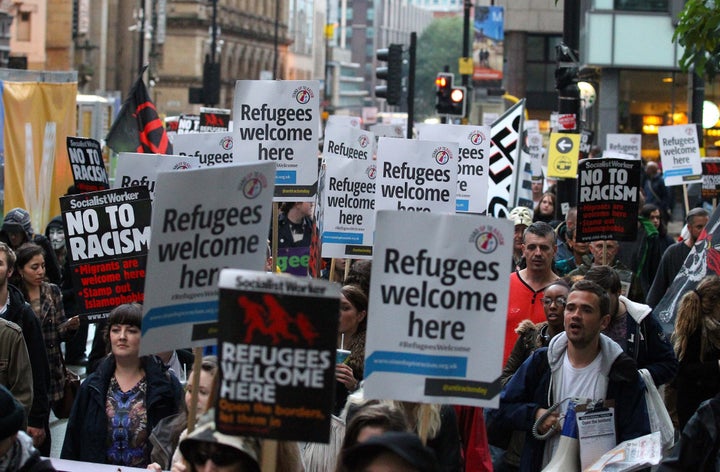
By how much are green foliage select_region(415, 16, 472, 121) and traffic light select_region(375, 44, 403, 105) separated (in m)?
120

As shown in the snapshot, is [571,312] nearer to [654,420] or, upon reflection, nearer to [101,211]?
[654,420]

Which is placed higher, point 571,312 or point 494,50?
point 494,50

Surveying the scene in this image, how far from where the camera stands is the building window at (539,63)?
5844 centimetres

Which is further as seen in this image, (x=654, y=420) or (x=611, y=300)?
(x=611, y=300)

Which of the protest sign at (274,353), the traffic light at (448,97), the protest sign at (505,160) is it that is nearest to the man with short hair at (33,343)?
the protest sign at (274,353)

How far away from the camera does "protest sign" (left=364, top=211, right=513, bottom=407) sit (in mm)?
5781

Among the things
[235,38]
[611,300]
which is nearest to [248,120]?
[611,300]

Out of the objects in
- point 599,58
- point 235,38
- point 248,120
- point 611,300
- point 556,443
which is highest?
point 235,38

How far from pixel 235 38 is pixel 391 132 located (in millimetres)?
69412

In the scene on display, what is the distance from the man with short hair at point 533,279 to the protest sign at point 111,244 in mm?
2239

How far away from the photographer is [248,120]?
1021cm

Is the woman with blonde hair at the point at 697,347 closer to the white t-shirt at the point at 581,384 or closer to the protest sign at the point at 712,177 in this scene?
the white t-shirt at the point at 581,384

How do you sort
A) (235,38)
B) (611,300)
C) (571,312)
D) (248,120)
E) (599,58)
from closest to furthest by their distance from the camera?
(571,312)
(611,300)
(248,120)
(599,58)
(235,38)

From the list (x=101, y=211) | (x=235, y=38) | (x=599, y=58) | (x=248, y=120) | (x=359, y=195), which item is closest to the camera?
(x=101, y=211)
